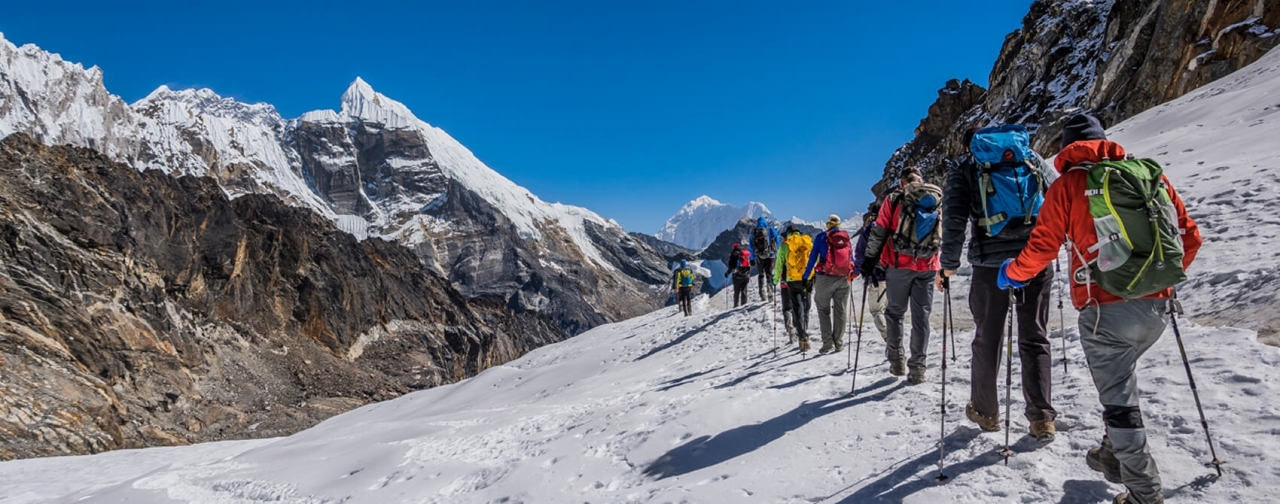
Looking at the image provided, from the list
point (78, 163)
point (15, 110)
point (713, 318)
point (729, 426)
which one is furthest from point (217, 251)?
point (15, 110)

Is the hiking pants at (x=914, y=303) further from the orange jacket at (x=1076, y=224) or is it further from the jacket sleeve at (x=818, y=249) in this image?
the orange jacket at (x=1076, y=224)

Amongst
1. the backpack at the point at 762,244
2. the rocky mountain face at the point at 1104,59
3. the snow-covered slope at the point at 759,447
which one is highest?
the rocky mountain face at the point at 1104,59

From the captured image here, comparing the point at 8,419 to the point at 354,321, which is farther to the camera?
the point at 354,321

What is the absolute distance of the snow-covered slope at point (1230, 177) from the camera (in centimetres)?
623

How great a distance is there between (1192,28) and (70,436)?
51.1m

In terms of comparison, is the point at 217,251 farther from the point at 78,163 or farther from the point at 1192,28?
the point at 1192,28

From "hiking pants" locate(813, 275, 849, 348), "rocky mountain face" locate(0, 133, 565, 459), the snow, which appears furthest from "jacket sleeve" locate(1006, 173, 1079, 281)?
the snow

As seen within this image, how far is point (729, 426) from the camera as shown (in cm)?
616

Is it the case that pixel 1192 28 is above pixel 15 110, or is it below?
below

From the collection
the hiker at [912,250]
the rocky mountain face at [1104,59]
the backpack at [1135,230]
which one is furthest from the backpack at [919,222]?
the rocky mountain face at [1104,59]

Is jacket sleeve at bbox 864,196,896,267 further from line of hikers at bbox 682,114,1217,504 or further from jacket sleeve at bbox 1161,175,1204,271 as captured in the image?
jacket sleeve at bbox 1161,175,1204,271

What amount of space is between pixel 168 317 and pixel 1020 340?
194 feet

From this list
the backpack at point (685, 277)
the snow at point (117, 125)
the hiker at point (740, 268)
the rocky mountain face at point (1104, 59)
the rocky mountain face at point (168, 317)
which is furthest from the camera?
the snow at point (117, 125)

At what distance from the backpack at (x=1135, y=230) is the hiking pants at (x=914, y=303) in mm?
2956
